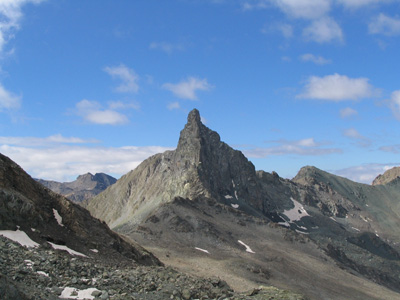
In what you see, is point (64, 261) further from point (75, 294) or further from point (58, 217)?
point (58, 217)

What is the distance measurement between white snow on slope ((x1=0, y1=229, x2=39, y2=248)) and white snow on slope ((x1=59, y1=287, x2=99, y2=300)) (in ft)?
27.4

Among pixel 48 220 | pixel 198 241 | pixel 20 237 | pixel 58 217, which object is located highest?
pixel 58 217

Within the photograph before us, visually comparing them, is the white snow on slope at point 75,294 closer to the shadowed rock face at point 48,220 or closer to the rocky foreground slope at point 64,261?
the rocky foreground slope at point 64,261

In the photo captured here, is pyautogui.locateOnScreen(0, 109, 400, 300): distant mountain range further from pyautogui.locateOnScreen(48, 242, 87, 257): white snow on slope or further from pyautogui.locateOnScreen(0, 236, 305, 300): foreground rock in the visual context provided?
pyautogui.locateOnScreen(48, 242, 87, 257): white snow on slope

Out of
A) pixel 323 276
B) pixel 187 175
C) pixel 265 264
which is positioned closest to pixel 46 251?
pixel 265 264

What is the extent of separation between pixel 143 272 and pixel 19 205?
505 inches

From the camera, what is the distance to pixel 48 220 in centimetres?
3678

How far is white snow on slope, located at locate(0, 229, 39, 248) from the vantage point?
30062mm

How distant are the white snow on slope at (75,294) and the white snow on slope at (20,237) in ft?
27.4

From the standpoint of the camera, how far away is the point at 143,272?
96.8ft

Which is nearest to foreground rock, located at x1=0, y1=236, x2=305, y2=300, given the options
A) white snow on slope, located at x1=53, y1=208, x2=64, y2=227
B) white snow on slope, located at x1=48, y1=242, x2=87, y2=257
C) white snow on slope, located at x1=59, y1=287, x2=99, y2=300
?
white snow on slope, located at x1=59, y1=287, x2=99, y2=300

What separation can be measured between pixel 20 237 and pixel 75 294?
10.7 meters

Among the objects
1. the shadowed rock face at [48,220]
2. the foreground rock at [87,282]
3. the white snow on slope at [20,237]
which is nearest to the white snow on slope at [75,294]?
the foreground rock at [87,282]

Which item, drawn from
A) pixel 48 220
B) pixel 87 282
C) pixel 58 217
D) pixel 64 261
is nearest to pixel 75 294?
pixel 87 282
